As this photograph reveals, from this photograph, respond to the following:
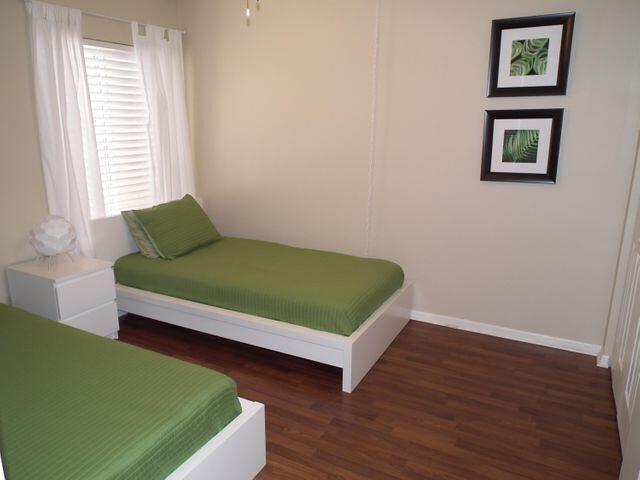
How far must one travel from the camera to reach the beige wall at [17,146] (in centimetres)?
280

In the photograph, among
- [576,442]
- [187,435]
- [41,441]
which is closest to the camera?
[41,441]

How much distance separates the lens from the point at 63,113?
10.0ft

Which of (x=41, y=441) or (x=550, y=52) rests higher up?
(x=550, y=52)

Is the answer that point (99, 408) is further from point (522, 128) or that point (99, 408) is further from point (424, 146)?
point (522, 128)

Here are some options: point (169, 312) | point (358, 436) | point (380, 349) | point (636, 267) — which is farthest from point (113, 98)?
point (636, 267)

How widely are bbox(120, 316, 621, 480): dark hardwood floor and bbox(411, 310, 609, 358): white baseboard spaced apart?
0.07m

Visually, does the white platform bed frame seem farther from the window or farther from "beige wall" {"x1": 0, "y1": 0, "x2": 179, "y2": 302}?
"beige wall" {"x1": 0, "y1": 0, "x2": 179, "y2": 302}

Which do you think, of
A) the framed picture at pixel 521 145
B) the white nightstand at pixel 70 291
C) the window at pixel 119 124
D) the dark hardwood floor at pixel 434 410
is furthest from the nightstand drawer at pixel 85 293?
the framed picture at pixel 521 145

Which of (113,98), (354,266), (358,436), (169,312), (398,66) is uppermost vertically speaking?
(398,66)

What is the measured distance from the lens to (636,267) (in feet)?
8.11

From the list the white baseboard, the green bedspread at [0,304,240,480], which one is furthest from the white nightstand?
the white baseboard

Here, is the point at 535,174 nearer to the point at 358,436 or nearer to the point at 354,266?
the point at 354,266

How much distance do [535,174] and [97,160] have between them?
297 cm

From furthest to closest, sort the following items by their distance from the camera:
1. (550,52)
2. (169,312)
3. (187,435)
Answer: (169,312), (550,52), (187,435)
